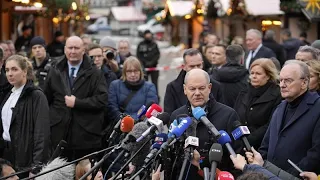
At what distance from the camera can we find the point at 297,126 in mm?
6742

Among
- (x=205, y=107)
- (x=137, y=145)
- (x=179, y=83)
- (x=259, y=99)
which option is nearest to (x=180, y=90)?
(x=179, y=83)

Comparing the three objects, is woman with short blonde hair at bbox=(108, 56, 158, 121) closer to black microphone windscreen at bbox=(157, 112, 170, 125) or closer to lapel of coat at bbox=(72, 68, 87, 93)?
lapel of coat at bbox=(72, 68, 87, 93)

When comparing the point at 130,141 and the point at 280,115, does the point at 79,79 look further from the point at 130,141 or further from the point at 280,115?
the point at 130,141

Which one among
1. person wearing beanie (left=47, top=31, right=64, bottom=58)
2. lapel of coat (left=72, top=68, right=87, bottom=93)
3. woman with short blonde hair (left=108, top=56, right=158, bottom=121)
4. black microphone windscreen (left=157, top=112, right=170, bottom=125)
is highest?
black microphone windscreen (left=157, top=112, right=170, bottom=125)

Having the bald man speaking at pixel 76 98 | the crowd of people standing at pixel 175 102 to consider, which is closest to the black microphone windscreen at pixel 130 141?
the crowd of people standing at pixel 175 102

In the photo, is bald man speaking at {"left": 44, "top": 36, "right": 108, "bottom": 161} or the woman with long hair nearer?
the woman with long hair

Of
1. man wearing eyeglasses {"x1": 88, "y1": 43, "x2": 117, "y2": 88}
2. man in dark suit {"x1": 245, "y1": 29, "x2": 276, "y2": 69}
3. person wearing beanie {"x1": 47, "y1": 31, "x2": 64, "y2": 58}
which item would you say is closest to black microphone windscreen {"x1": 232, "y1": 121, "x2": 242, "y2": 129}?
man wearing eyeglasses {"x1": 88, "y1": 43, "x2": 117, "y2": 88}

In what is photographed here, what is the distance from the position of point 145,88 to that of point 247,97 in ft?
5.90

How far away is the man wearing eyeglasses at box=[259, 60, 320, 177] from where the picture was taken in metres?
6.66

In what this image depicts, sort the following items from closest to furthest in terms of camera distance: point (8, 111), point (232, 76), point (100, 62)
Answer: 1. point (8, 111)
2. point (232, 76)
3. point (100, 62)

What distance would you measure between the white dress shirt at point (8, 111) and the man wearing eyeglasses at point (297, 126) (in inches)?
125

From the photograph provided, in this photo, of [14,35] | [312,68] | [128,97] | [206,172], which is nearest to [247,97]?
[312,68]

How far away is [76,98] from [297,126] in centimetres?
383

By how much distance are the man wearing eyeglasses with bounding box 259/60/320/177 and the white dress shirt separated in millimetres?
3181
